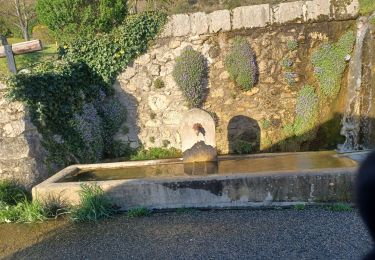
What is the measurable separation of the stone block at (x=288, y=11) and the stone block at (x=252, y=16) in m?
0.17

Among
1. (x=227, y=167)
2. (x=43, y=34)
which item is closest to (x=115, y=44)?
(x=227, y=167)

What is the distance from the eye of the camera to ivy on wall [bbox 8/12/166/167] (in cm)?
603

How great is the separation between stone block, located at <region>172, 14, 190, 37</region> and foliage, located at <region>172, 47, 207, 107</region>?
1.15 ft

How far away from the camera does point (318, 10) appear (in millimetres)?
6984

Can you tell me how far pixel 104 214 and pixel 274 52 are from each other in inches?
188

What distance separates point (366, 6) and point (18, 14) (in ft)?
49.2

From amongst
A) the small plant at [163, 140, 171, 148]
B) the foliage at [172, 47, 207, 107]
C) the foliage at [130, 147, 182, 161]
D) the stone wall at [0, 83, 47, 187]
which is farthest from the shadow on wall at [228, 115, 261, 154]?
the stone wall at [0, 83, 47, 187]

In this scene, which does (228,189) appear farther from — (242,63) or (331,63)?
(331,63)

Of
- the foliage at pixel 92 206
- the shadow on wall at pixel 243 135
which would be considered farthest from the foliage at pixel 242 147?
the foliage at pixel 92 206

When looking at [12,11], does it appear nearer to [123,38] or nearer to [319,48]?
[123,38]

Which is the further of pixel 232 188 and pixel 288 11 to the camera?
pixel 288 11

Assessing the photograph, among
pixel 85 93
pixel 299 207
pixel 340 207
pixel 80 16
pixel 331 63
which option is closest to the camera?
pixel 340 207

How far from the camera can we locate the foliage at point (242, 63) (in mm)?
7293

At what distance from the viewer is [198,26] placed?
24.1ft
